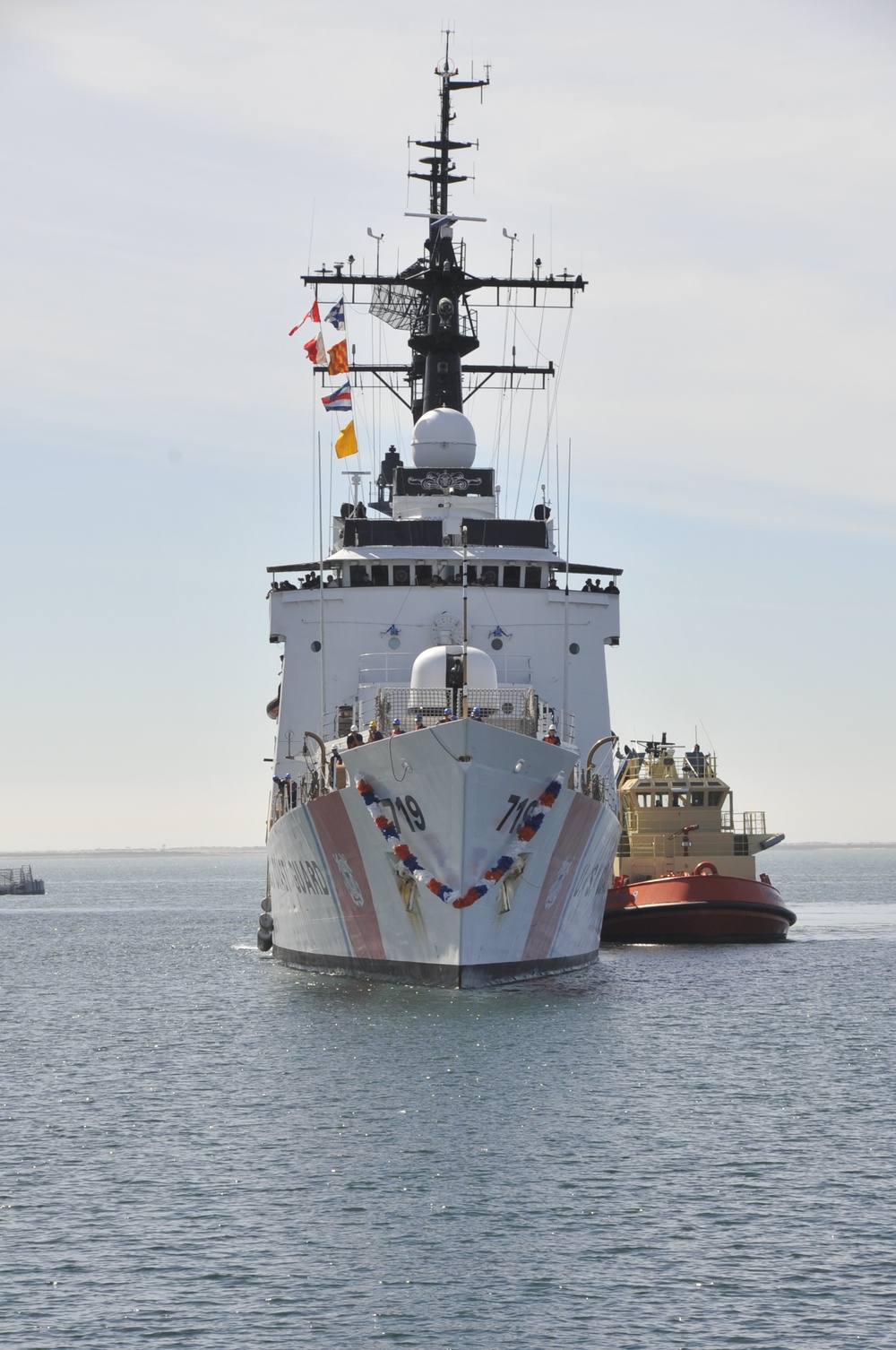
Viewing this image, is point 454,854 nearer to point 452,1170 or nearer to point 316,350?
point 452,1170

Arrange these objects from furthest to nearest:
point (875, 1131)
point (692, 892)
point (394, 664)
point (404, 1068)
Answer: point (692, 892)
point (394, 664)
point (404, 1068)
point (875, 1131)

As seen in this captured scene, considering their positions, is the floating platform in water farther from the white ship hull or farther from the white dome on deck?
the white dome on deck

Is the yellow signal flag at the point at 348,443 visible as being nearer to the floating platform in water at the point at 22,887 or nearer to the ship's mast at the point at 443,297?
the ship's mast at the point at 443,297

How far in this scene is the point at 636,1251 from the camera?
12891 mm

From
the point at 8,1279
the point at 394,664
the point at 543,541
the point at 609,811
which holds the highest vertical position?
the point at 543,541

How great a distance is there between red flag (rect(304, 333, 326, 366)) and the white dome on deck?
7281 millimetres

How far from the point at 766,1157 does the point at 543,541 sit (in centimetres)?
2097

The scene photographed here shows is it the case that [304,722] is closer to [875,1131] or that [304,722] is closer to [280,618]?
[280,618]

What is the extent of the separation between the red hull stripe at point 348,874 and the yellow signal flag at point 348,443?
8.46m

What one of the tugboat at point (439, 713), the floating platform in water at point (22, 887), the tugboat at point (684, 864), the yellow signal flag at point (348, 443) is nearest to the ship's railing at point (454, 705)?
the tugboat at point (439, 713)

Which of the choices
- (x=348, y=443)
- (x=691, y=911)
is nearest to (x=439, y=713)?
(x=348, y=443)

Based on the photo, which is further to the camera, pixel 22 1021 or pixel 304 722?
pixel 304 722

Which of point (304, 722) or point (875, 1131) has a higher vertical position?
point (304, 722)

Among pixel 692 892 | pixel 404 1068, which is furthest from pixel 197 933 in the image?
pixel 404 1068
